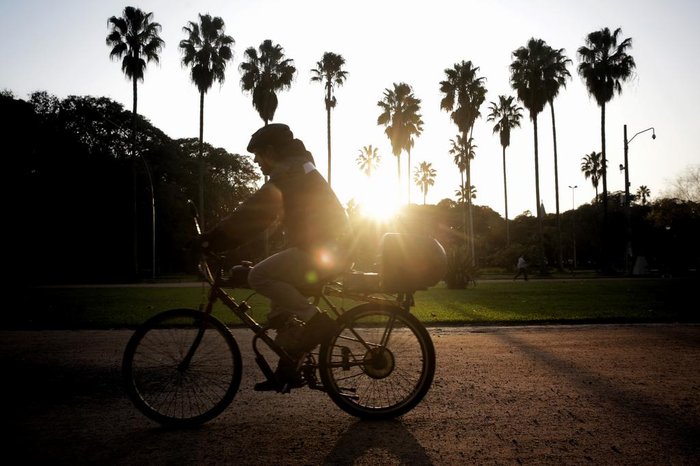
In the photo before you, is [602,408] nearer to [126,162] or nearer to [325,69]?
[325,69]

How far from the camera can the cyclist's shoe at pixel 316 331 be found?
12.3 ft

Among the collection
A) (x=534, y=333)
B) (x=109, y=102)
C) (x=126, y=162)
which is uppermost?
(x=109, y=102)

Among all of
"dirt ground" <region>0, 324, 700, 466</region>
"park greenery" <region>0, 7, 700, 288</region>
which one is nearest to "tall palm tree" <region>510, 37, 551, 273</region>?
"park greenery" <region>0, 7, 700, 288</region>

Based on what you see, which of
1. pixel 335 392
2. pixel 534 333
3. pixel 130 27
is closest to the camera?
pixel 335 392

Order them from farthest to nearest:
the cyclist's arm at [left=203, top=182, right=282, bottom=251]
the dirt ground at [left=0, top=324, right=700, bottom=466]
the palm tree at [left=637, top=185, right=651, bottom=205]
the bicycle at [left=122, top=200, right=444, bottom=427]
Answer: the palm tree at [left=637, top=185, right=651, bottom=205] → the bicycle at [left=122, top=200, right=444, bottom=427] → the cyclist's arm at [left=203, top=182, right=282, bottom=251] → the dirt ground at [left=0, top=324, right=700, bottom=466]

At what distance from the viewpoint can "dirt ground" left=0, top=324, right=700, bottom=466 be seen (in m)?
3.09

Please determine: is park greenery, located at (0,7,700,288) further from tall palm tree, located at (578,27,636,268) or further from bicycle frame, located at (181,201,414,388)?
bicycle frame, located at (181,201,414,388)

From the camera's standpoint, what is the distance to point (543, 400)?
14.1 feet

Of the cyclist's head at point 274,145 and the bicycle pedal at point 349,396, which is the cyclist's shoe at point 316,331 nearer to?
the bicycle pedal at point 349,396

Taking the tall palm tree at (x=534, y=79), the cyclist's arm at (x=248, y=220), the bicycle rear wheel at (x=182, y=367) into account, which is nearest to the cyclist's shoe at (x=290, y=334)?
the bicycle rear wheel at (x=182, y=367)

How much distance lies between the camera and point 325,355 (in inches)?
150

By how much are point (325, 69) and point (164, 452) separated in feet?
133

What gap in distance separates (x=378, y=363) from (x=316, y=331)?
52 centimetres

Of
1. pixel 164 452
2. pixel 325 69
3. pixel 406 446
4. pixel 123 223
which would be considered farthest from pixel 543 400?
pixel 123 223
